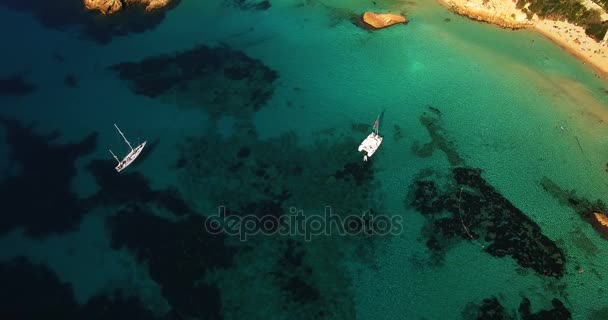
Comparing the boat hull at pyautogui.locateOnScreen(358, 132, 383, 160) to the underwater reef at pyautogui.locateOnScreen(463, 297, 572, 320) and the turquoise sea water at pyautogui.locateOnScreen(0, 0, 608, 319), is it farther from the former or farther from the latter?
the underwater reef at pyautogui.locateOnScreen(463, 297, 572, 320)

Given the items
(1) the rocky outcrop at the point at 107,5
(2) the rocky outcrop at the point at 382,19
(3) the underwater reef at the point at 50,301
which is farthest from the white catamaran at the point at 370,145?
(1) the rocky outcrop at the point at 107,5

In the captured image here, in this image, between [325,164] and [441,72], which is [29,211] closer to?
[325,164]

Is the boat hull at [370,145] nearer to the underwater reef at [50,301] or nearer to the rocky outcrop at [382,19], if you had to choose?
the rocky outcrop at [382,19]

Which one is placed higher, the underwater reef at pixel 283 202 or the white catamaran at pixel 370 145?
the white catamaran at pixel 370 145

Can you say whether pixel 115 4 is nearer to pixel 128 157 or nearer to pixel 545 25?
pixel 128 157

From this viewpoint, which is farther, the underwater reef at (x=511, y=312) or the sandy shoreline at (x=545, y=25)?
the sandy shoreline at (x=545, y=25)

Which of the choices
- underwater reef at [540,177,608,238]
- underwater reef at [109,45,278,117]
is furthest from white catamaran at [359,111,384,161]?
underwater reef at [540,177,608,238]

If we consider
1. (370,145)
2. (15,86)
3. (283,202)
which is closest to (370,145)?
(370,145)
